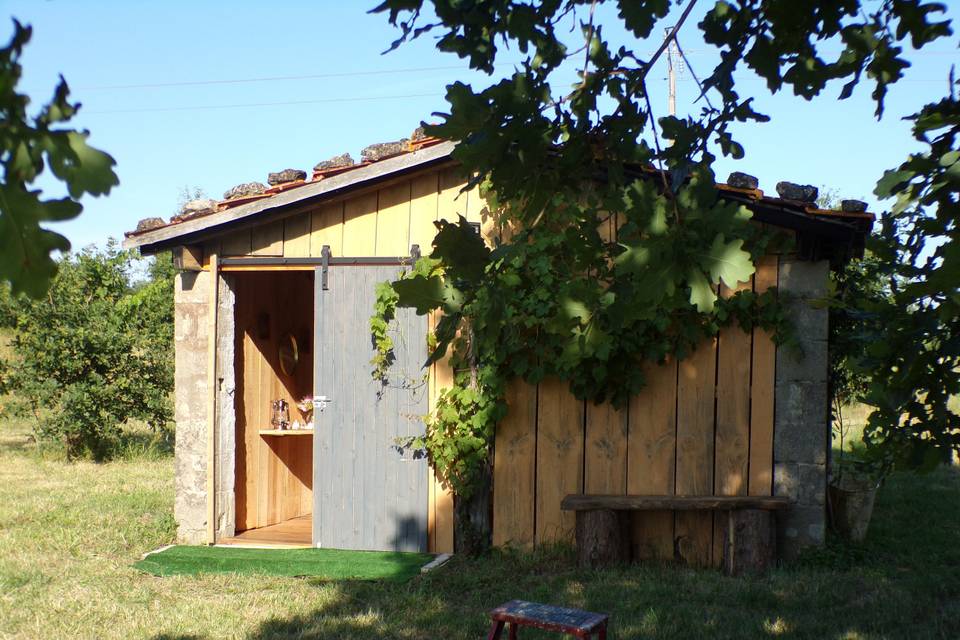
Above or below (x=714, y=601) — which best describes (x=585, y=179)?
above

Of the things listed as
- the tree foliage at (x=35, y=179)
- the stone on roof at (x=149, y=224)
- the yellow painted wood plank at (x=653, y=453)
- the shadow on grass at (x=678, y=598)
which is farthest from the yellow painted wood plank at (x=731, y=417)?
the tree foliage at (x=35, y=179)

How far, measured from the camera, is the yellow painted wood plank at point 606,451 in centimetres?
→ 720

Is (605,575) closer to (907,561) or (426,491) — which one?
(426,491)

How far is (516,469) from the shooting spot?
7332 millimetres

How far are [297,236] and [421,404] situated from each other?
1649mm

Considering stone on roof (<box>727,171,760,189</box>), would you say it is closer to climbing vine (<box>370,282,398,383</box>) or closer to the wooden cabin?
the wooden cabin

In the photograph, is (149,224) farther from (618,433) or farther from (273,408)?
(618,433)

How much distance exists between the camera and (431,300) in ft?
8.78

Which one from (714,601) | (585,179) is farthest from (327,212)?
(585,179)

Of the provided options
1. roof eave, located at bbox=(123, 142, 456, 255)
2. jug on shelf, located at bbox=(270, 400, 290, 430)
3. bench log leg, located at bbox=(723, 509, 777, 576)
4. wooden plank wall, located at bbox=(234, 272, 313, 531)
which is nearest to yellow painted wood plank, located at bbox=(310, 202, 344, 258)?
roof eave, located at bbox=(123, 142, 456, 255)

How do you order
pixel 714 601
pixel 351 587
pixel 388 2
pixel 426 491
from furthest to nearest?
pixel 426 491, pixel 351 587, pixel 714 601, pixel 388 2

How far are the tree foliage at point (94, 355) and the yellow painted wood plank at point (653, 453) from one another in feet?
23.8

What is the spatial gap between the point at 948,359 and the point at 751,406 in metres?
3.54

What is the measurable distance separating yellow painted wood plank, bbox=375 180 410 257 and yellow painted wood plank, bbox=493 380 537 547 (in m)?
1.38
